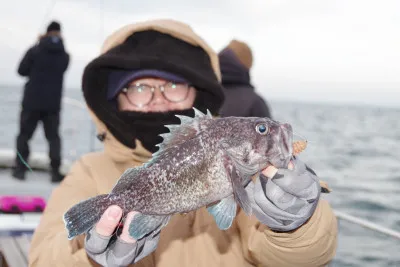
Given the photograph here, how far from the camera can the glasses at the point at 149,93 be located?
3553mm

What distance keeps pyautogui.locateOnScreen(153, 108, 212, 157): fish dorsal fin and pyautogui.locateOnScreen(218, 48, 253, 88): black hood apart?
4616mm

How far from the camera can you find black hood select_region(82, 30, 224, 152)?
3410 millimetres

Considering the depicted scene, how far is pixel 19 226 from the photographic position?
5.70 m

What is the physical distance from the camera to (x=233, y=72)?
6961mm

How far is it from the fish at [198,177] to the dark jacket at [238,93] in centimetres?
398

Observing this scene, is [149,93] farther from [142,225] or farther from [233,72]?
[233,72]

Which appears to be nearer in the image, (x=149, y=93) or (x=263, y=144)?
(x=263, y=144)

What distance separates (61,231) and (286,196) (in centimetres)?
151

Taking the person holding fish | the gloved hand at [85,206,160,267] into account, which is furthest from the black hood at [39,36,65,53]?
the gloved hand at [85,206,160,267]

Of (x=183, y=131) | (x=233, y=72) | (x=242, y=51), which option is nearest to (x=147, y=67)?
(x=183, y=131)

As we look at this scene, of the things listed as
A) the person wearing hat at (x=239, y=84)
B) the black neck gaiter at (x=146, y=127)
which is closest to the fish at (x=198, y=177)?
the black neck gaiter at (x=146, y=127)

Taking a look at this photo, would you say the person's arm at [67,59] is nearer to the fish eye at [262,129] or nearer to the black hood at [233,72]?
the black hood at [233,72]

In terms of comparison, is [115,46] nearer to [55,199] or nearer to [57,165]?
[55,199]

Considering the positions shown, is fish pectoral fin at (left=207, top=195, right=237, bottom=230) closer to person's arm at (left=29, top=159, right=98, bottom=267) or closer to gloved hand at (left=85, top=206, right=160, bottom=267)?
gloved hand at (left=85, top=206, right=160, bottom=267)
